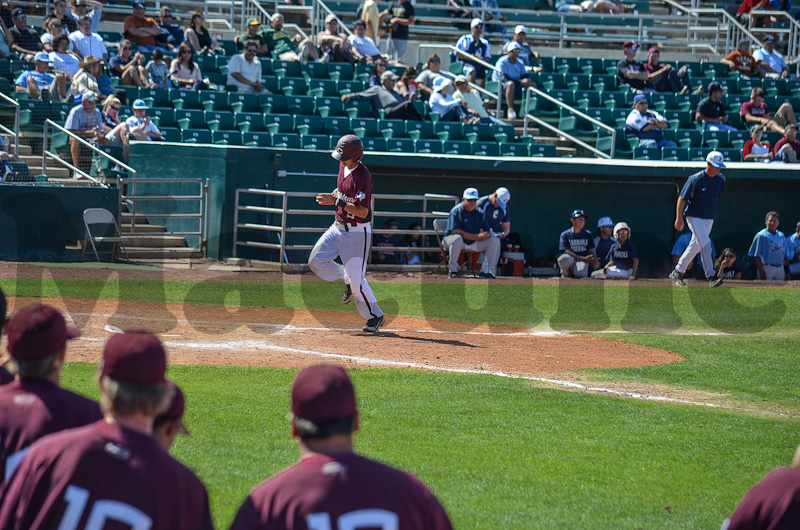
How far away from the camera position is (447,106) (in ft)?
66.1

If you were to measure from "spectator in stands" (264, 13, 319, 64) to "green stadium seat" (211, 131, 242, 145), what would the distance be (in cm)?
382

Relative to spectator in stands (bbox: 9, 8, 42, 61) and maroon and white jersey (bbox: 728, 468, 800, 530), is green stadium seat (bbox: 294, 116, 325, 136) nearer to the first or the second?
spectator in stands (bbox: 9, 8, 42, 61)

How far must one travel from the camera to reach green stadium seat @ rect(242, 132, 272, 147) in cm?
1794

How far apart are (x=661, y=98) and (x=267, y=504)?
2124cm

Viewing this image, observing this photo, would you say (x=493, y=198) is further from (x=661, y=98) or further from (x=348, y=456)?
(x=348, y=456)

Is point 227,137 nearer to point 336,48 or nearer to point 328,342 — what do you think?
point 336,48

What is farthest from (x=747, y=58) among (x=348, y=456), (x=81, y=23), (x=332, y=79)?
(x=348, y=456)

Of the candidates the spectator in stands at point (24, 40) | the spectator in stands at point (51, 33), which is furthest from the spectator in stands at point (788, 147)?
the spectator in stands at point (24, 40)

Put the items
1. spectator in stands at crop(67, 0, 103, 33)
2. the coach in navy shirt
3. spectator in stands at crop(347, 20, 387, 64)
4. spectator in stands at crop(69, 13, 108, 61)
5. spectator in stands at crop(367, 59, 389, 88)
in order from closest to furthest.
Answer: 1. the coach in navy shirt
2. spectator in stands at crop(69, 13, 108, 61)
3. spectator in stands at crop(67, 0, 103, 33)
4. spectator in stands at crop(367, 59, 389, 88)
5. spectator in stands at crop(347, 20, 387, 64)

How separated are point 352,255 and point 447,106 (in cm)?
1065

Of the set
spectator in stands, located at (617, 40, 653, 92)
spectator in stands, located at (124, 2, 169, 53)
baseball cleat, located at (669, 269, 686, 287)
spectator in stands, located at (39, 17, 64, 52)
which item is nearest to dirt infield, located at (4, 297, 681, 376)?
baseball cleat, located at (669, 269, 686, 287)

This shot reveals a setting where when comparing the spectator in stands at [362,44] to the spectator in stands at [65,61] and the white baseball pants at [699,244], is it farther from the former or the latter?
the white baseball pants at [699,244]

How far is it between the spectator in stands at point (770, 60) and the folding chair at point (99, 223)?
56.8 feet

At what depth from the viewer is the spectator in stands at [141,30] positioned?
19.9 meters
